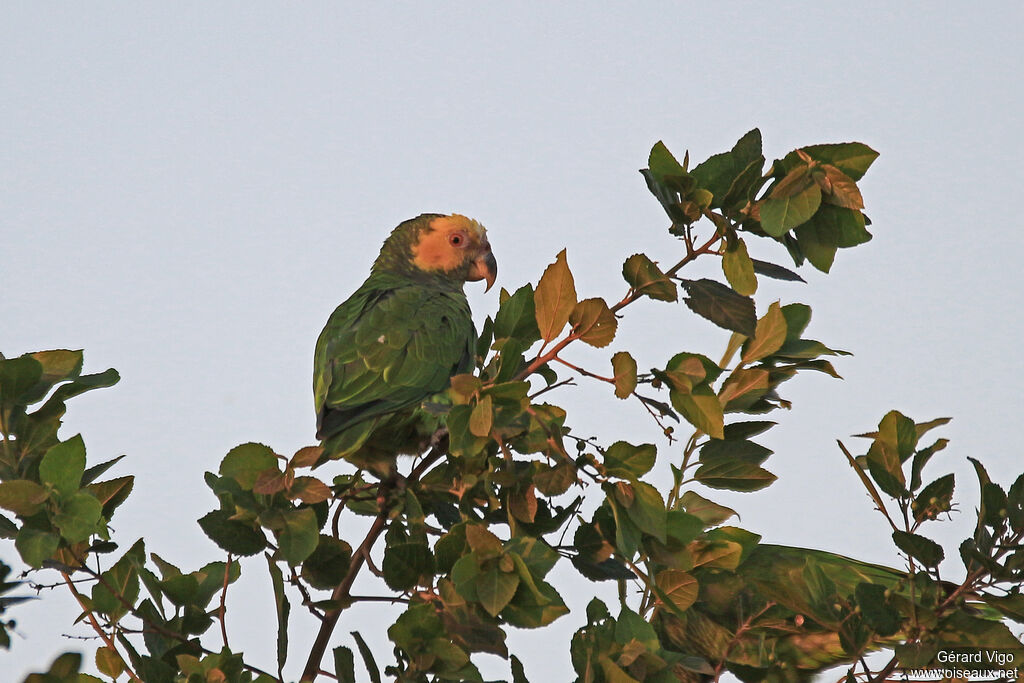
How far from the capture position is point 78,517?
2334 millimetres

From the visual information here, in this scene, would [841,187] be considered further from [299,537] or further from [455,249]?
[455,249]

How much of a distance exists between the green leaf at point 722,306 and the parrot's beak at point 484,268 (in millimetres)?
2794

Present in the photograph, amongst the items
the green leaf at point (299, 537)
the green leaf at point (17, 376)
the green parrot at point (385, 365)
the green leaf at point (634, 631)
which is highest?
the green parrot at point (385, 365)

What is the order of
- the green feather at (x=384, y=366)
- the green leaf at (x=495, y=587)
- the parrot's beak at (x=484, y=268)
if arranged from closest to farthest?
the green leaf at (x=495, y=587), the green feather at (x=384, y=366), the parrot's beak at (x=484, y=268)

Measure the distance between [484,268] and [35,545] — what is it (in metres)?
3.05

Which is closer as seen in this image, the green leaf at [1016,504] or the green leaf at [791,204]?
the green leaf at [791,204]

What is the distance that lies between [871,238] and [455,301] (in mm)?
2318

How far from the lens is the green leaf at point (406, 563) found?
2262 millimetres

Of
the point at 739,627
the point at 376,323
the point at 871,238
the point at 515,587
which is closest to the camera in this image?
the point at 515,587

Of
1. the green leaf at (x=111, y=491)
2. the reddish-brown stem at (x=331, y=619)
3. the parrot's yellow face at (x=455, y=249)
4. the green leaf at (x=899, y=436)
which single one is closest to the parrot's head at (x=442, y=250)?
the parrot's yellow face at (x=455, y=249)

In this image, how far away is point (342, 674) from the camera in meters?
2.35

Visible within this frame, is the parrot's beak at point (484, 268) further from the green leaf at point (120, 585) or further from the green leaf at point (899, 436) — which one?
the green leaf at point (899, 436)

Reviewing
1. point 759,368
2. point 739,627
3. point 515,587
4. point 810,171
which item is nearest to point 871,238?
point 810,171

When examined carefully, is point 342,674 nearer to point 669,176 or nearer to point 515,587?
point 515,587
